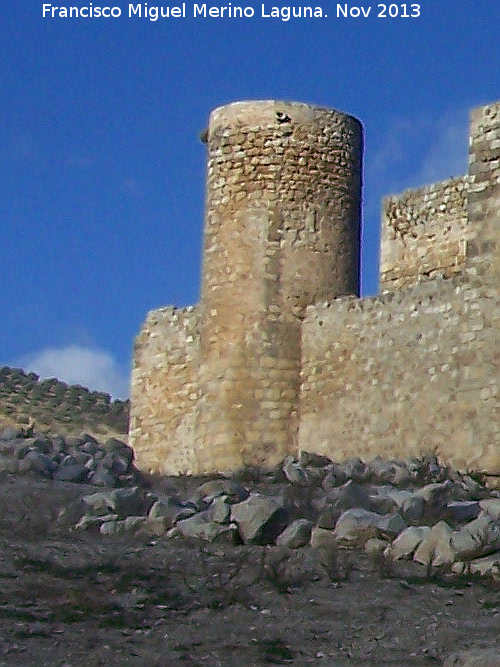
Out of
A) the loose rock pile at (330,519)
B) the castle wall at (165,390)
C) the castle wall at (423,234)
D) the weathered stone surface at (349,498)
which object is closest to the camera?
the loose rock pile at (330,519)

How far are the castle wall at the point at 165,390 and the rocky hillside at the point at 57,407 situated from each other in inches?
491

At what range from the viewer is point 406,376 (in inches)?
600

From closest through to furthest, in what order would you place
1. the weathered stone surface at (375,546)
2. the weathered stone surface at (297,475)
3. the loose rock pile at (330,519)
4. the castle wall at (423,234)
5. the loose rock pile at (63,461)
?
the loose rock pile at (330,519), the weathered stone surface at (375,546), the loose rock pile at (63,461), the weathered stone surface at (297,475), the castle wall at (423,234)

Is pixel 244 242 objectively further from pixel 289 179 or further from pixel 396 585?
pixel 396 585

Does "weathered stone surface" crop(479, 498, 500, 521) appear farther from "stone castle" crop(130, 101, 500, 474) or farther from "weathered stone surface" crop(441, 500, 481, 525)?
"stone castle" crop(130, 101, 500, 474)

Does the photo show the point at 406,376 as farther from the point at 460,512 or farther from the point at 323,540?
the point at 323,540

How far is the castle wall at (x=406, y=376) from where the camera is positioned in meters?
14.2

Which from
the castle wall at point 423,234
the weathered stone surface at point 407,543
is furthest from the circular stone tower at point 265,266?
the weathered stone surface at point 407,543

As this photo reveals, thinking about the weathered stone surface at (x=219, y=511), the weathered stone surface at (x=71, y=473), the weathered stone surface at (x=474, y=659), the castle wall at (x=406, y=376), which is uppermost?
the castle wall at (x=406, y=376)

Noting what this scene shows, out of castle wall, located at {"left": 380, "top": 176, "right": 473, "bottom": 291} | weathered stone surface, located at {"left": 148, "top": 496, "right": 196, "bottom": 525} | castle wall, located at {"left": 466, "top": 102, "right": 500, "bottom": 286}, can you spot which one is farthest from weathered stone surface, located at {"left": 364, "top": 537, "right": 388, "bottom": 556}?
castle wall, located at {"left": 380, "top": 176, "right": 473, "bottom": 291}

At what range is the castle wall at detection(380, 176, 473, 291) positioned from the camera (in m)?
18.2

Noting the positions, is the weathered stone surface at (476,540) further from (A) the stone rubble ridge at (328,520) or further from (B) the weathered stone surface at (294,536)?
(B) the weathered stone surface at (294,536)

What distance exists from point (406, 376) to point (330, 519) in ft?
18.1

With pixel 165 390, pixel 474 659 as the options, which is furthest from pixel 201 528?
pixel 165 390
